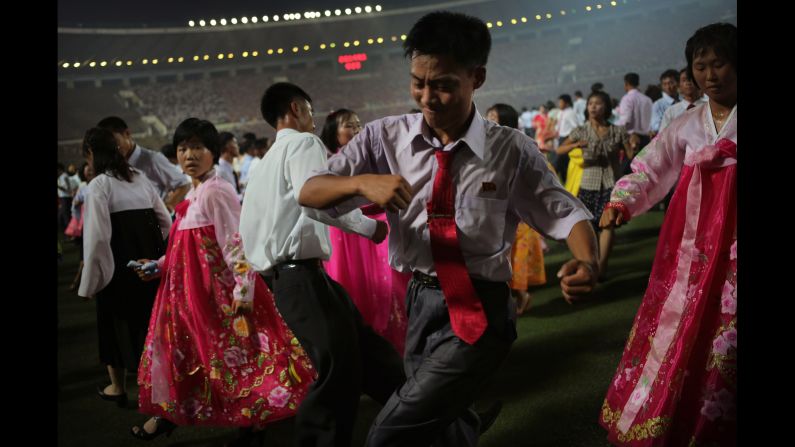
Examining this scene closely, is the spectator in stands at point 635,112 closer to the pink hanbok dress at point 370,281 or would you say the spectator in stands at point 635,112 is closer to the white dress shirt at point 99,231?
the pink hanbok dress at point 370,281

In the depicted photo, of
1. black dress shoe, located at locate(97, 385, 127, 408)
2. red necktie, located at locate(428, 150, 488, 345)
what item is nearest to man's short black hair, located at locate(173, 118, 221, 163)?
black dress shoe, located at locate(97, 385, 127, 408)

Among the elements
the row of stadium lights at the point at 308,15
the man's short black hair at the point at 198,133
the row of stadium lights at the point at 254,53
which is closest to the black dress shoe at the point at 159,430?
the man's short black hair at the point at 198,133

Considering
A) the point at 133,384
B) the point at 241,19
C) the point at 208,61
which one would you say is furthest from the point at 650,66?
the point at 133,384

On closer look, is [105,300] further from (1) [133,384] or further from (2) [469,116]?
(2) [469,116]

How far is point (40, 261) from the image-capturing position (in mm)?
1339

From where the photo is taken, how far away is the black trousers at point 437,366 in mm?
1954

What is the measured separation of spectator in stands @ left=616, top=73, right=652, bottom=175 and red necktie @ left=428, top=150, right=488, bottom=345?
7260 millimetres

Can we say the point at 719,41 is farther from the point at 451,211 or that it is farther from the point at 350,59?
the point at 350,59

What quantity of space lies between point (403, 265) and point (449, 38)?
2.32 feet

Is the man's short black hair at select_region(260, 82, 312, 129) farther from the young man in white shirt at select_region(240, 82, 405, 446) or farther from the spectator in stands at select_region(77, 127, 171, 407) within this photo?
the spectator in stands at select_region(77, 127, 171, 407)

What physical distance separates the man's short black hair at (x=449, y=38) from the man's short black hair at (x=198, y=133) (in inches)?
69.6

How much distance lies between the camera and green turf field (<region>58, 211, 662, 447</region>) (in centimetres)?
327

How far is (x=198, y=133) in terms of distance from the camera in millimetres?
3416

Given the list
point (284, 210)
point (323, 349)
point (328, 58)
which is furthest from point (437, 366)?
point (328, 58)
